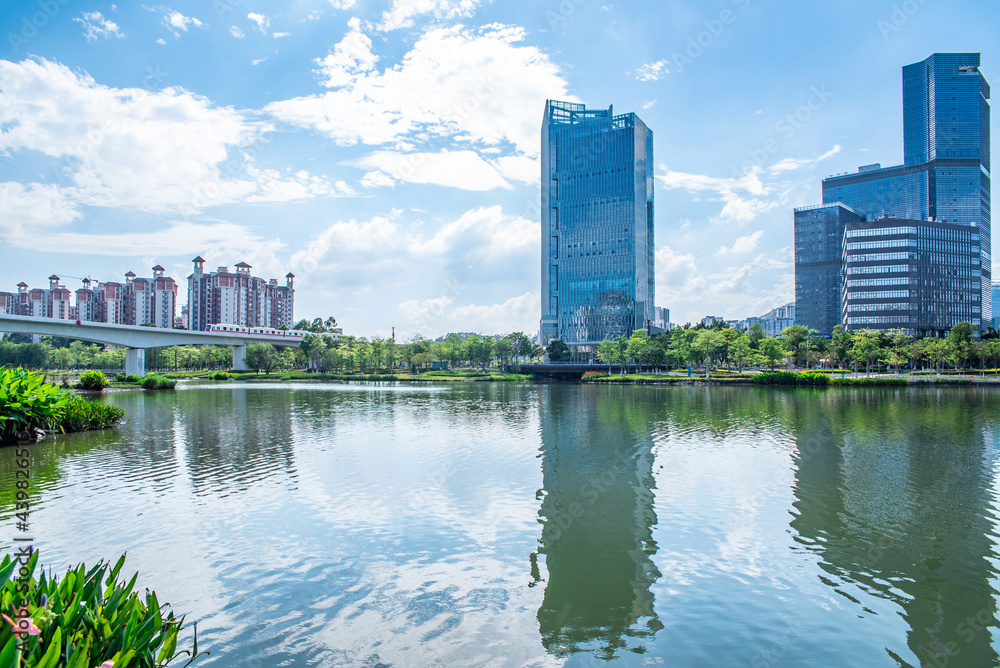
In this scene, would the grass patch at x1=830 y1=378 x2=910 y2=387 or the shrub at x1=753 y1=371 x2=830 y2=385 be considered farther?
the shrub at x1=753 y1=371 x2=830 y2=385

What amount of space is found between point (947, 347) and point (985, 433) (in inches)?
3243

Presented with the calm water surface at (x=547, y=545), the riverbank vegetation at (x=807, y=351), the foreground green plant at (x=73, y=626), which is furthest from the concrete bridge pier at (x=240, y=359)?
the foreground green plant at (x=73, y=626)

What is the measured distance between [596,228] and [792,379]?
96.9 m

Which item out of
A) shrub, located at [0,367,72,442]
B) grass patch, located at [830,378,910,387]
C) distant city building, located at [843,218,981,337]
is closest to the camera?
shrub, located at [0,367,72,442]

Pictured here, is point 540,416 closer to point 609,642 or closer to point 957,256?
point 609,642

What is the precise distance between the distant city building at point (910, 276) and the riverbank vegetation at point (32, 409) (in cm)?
16745

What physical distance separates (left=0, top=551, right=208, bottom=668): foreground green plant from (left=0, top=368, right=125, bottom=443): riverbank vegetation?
24.6 meters

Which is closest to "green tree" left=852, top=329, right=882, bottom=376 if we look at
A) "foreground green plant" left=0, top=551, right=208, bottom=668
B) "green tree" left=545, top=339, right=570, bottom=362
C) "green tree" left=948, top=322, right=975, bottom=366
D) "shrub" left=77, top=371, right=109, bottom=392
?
"green tree" left=948, top=322, right=975, bottom=366

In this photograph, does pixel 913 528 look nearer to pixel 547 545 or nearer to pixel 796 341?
pixel 547 545

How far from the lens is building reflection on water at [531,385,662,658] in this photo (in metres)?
9.23

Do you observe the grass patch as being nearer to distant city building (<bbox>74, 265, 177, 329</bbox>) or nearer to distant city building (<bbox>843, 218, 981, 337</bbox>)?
distant city building (<bbox>843, 218, 981, 337</bbox>)

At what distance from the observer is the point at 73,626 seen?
17.8 feet

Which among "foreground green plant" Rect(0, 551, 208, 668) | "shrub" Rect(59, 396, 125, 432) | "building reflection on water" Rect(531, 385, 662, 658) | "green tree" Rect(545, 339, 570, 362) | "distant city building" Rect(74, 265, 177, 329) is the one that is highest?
"distant city building" Rect(74, 265, 177, 329)

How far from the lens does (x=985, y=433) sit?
29.2m
